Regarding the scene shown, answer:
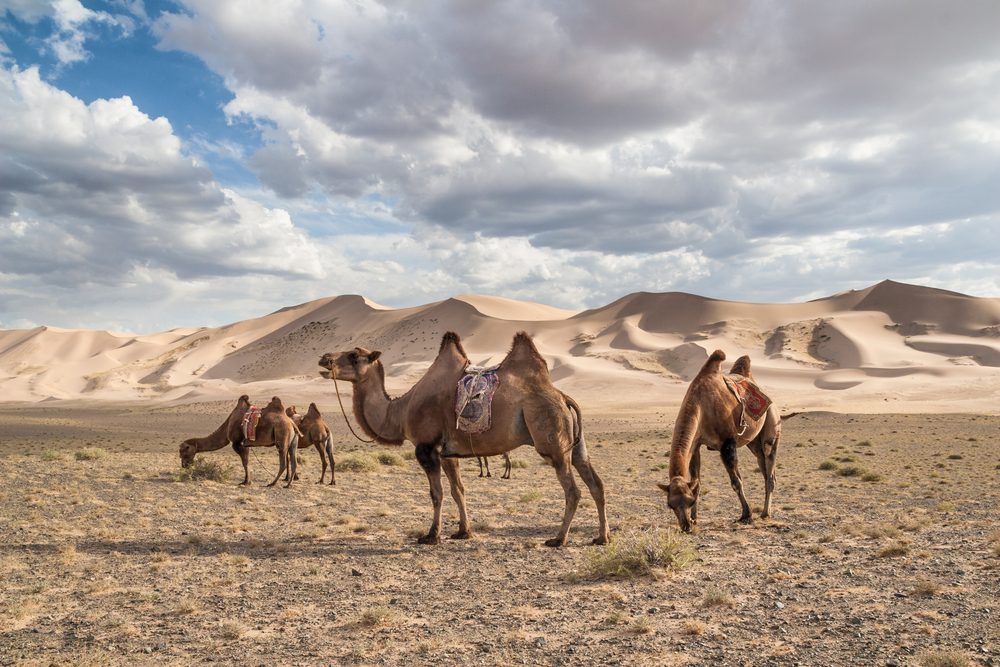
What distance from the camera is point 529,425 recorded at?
1020 cm

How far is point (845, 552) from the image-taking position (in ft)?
31.3

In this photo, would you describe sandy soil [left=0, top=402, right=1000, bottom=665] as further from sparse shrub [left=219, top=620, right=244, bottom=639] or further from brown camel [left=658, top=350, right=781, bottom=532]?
brown camel [left=658, top=350, right=781, bottom=532]

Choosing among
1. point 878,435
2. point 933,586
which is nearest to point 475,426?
point 933,586

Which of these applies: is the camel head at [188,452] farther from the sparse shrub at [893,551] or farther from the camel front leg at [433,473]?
the sparse shrub at [893,551]

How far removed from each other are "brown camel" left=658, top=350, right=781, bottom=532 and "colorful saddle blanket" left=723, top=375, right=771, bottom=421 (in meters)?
0.09

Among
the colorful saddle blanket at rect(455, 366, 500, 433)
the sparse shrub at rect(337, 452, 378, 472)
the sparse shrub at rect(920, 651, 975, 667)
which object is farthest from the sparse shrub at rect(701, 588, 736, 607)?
the sparse shrub at rect(337, 452, 378, 472)

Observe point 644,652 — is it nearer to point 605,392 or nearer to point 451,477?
point 451,477

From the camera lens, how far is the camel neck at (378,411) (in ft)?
37.0

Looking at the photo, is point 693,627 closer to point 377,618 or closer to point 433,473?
point 377,618

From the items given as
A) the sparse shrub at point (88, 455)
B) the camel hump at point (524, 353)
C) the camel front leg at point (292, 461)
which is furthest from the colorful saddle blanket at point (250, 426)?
the sparse shrub at point (88, 455)

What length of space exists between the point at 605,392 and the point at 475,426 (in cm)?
5703

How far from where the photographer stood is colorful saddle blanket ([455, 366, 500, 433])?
1031 centimetres

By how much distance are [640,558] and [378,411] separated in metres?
4.77

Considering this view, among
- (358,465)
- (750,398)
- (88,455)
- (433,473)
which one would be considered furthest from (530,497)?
(88,455)
